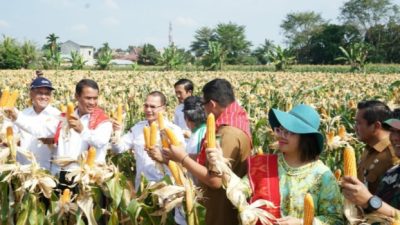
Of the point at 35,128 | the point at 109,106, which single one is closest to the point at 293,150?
the point at 35,128

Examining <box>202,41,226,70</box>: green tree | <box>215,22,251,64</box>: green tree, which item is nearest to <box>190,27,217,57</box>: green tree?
<box>215,22,251,64</box>: green tree

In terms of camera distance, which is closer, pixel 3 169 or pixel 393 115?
pixel 3 169

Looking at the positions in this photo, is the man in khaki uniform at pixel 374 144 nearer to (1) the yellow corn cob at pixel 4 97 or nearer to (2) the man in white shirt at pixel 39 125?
(2) the man in white shirt at pixel 39 125

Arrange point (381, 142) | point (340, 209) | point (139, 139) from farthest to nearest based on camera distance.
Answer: point (139, 139) → point (381, 142) → point (340, 209)

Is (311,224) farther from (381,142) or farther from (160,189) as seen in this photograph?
(381,142)

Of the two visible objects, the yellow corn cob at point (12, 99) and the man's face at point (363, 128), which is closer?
the man's face at point (363, 128)

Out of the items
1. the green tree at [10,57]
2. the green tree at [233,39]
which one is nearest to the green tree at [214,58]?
the green tree at [10,57]

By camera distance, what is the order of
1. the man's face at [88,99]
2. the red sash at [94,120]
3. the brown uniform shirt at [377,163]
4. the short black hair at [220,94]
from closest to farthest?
1. the short black hair at [220,94]
2. the brown uniform shirt at [377,163]
3. the red sash at [94,120]
4. the man's face at [88,99]

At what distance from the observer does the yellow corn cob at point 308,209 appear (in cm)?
211

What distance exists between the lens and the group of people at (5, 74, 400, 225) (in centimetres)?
247

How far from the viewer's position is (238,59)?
8631cm

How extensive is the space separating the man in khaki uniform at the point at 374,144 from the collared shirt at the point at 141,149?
1.51 meters

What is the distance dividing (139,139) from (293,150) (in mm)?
2164

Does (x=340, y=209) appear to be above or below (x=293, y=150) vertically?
below
